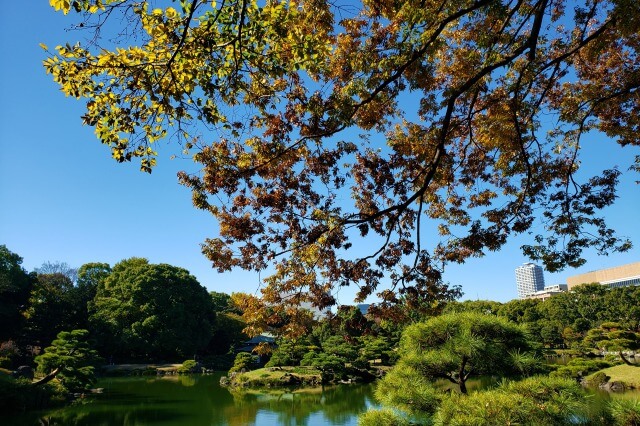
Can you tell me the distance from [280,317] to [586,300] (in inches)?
1368

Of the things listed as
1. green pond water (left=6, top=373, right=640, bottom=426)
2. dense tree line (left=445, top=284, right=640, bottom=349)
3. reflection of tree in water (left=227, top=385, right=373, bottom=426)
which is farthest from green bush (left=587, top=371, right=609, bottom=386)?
dense tree line (left=445, top=284, right=640, bottom=349)

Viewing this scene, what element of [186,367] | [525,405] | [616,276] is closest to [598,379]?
[525,405]

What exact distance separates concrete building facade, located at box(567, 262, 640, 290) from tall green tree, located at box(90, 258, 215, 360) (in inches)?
2200

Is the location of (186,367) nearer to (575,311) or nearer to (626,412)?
(626,412)

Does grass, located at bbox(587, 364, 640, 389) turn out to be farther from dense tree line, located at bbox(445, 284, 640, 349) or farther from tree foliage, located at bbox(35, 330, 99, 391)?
tree foliage, located at bbox(35, 330, 99, 391)

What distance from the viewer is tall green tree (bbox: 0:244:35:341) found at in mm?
20859

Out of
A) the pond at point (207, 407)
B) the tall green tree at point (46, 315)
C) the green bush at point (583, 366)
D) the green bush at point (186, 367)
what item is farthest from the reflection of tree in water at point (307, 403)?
the tall green tree at point (46, 315)

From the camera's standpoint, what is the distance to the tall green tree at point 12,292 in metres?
20.9

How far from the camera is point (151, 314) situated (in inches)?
991

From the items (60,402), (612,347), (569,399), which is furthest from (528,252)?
(612,347)

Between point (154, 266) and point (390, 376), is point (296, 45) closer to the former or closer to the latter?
point (390, 376)

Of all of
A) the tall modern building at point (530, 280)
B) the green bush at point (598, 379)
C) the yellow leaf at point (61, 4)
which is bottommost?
the green bush at point (598, 379)

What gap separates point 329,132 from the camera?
3.78 m

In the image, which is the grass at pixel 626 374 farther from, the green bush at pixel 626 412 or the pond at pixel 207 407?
the green bush at pixel 626 412
